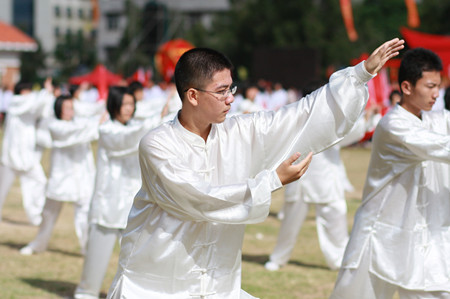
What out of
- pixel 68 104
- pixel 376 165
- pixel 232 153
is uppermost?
pixel 232 153

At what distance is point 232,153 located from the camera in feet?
11.9

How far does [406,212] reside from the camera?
4.79 m

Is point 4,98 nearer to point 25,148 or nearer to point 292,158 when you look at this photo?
point 25,148

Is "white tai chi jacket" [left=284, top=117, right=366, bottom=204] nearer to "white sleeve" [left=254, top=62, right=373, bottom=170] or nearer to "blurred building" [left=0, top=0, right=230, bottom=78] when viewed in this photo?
"white sleeve" [left=254, top=62, right=373, bottom=170]

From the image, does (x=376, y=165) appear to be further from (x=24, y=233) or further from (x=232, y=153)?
(x=24, y=233)

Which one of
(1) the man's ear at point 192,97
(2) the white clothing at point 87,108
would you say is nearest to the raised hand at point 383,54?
(1) the man's ear at point 192,97

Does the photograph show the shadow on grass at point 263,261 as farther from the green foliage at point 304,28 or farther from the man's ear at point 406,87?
the green foliage at point 304,28

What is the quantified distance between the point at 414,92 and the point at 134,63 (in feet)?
153

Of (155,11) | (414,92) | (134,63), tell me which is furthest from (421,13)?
(414,92)

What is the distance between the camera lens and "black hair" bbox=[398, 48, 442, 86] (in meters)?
4.81

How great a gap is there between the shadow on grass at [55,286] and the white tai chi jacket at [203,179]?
130 inches

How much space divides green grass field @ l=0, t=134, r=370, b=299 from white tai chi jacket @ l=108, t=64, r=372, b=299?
3147mm

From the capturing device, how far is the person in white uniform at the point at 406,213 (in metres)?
4.72

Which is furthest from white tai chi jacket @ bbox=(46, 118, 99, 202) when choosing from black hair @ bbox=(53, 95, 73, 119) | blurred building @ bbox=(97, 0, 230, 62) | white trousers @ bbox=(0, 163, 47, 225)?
blurred building @ bbox=(97, 0, 230, 62)
